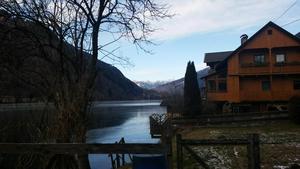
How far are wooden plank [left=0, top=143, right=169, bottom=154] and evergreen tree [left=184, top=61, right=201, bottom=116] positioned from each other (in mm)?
35351

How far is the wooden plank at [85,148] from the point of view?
26.6 feet

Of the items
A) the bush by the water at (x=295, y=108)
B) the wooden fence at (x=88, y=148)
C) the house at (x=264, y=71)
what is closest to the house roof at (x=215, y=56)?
the house at (x=264, y=71)

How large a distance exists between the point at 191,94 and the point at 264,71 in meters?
8.36

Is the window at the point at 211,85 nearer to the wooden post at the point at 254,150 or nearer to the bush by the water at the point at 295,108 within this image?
the bush by the water at the point at 295,108

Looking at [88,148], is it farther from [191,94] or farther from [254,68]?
[254,68]

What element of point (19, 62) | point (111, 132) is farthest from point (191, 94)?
point (19, 62)

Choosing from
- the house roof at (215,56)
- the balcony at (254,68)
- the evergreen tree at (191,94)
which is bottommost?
the evergreen tree at (191,94)

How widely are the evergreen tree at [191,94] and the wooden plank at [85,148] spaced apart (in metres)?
35.4

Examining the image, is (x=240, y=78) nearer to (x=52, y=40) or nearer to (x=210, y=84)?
(x=210, y=84)

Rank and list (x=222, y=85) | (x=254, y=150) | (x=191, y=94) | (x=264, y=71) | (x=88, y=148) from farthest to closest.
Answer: (x=222, y=85)
(x=191, y=94)
(x=264, y=71)
(x=254, y=150)
(x=88, y=148)

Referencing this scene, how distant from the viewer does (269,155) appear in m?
15.8

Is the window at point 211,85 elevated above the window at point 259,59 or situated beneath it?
situated beneath

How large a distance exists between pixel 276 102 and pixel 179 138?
36.6 meters

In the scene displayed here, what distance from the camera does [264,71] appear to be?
4372 cm
